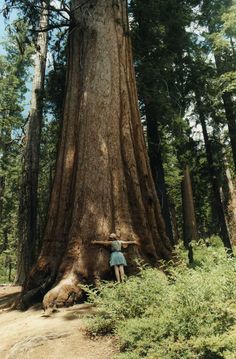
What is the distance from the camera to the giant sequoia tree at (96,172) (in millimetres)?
8242

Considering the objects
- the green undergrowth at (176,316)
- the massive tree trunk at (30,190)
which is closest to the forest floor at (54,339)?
the green undergrowth at (176,316)

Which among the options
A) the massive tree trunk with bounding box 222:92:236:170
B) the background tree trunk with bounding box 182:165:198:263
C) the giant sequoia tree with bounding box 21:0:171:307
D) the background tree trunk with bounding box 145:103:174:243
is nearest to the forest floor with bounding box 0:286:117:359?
the giant sequoia tree with bounding box 21:0:171:307

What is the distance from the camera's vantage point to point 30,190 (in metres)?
15.5

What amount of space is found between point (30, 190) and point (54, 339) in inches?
396

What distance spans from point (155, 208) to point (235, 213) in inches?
523

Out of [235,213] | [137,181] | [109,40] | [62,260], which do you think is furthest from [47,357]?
[235,213]

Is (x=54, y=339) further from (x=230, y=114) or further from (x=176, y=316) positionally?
(x=230, y=114)

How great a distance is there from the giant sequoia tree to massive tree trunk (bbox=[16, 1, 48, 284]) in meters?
4.87

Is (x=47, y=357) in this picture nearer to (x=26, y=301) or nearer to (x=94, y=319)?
(x=94, y=319)

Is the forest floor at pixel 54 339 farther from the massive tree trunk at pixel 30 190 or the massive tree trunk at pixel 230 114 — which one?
the massive tree trunk at pixel 230 114

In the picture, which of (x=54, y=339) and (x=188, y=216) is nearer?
(x=54, y=339)

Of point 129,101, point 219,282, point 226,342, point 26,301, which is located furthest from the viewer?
point 129,101

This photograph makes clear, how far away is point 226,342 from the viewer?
4.21 m

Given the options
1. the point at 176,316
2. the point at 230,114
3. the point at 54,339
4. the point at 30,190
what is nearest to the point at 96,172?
the point at 54,339
